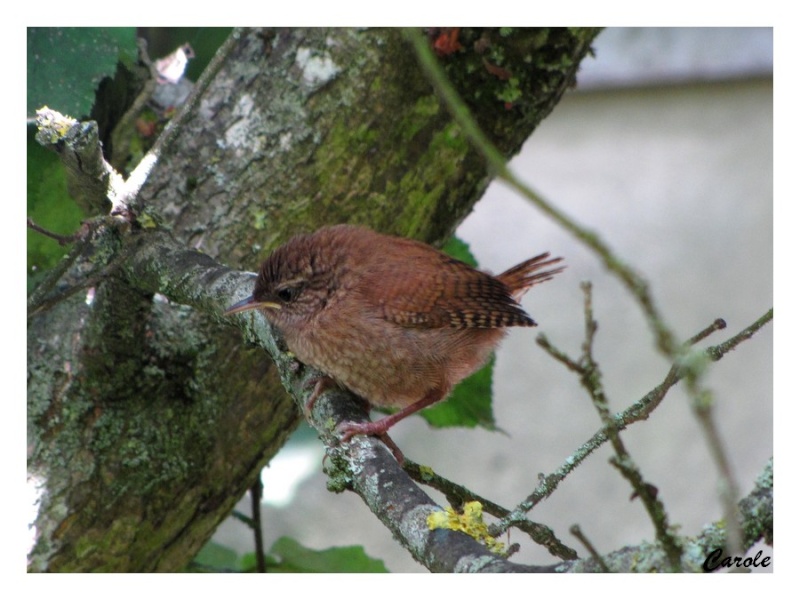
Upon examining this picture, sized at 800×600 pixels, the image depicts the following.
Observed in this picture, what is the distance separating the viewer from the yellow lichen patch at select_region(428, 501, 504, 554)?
4.95 feet

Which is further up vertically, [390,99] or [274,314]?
[390,99]

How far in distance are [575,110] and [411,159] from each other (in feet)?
10.2

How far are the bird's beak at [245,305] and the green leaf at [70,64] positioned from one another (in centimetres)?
77

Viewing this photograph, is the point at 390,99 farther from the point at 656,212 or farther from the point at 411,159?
the point at 656,212

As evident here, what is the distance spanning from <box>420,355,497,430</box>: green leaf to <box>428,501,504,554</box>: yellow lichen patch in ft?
4.19

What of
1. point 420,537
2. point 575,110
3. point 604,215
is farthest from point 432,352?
point 604,215

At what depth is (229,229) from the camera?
2572mm

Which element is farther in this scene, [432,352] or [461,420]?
[461,420]

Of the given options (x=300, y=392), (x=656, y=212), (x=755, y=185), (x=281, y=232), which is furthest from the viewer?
(x=656, y=212)

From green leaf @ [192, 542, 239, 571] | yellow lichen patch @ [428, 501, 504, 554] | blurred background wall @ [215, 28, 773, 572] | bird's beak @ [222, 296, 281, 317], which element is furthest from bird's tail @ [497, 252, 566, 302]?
blurred background wall @ [215, 28, 773, 572]

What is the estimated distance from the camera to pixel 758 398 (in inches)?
211

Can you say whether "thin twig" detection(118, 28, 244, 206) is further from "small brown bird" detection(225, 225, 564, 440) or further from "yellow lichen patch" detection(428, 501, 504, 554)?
"yellow lichen patch" detection(428, 501, 504, 554)

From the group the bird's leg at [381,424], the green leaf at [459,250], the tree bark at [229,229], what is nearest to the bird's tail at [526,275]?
the green leaf at [459,250]

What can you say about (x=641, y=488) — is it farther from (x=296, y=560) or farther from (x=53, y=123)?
(x=296, y=560)
